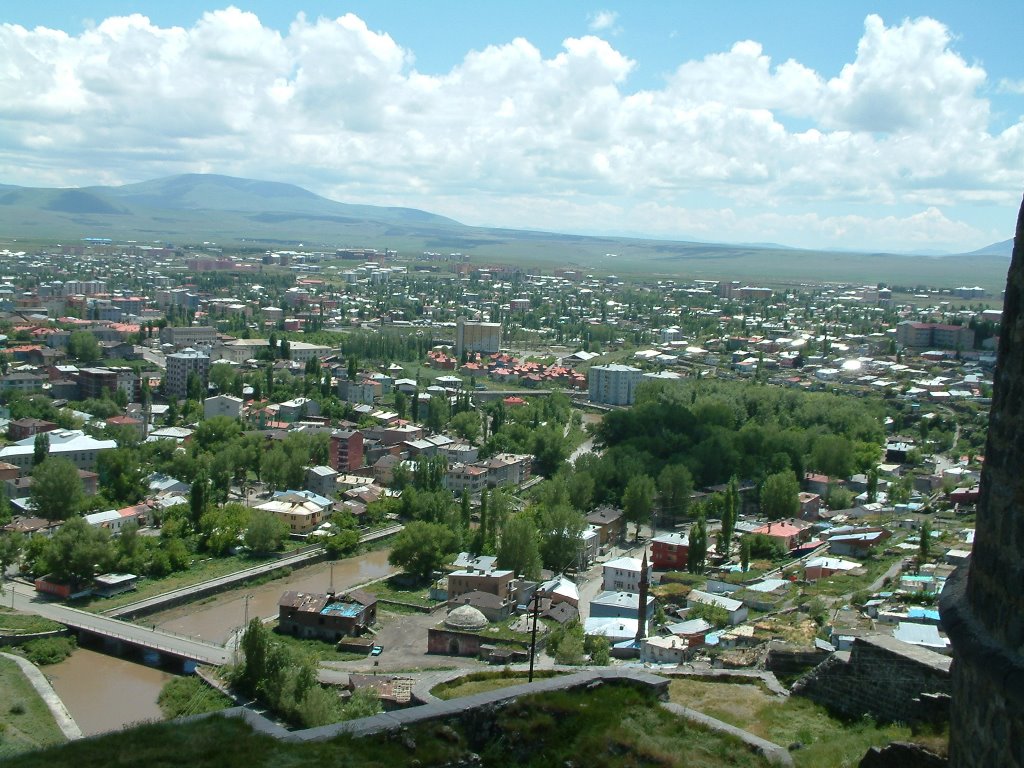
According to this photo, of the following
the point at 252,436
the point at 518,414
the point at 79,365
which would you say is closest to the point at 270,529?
the point at 252,436

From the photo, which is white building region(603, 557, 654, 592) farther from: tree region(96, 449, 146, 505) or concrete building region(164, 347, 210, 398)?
concrete building region(164, 347, 210, 398)

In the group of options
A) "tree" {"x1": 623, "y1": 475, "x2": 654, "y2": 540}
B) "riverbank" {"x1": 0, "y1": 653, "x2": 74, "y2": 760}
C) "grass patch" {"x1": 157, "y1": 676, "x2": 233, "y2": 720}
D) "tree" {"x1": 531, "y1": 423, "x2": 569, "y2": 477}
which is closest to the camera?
"riverbank" {"x1": 0, "y1": 653, "x2": 74, "y2": 760}

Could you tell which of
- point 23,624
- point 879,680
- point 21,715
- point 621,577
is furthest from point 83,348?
point 879,680

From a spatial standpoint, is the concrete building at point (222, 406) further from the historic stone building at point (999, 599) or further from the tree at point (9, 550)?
the historic stone building at point (999, 599)

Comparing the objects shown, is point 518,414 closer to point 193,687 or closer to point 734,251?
point 193,687

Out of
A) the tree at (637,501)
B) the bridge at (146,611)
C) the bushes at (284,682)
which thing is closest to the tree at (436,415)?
the tree at (637,501)

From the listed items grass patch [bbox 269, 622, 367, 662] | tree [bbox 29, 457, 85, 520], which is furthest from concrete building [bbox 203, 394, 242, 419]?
grass patch [bbox 269, 622, 367, 662]

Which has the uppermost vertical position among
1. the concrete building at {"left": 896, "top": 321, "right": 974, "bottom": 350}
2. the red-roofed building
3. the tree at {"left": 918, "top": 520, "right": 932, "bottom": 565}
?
the concrete building at {"left": 896, "top": 321, "right": 974, "bottom": 350}
